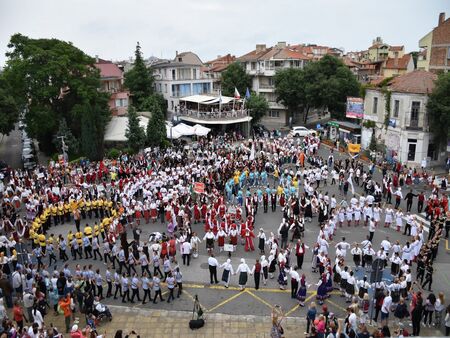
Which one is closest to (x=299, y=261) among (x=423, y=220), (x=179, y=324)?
(x=179, y=324)

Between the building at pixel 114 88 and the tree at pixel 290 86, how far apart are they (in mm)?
19884

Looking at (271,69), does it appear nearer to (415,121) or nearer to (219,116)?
(219,116)

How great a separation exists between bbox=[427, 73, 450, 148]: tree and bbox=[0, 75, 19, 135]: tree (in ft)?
119

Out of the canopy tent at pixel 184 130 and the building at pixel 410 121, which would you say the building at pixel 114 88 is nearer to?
the canopy tent at pixel 184 130

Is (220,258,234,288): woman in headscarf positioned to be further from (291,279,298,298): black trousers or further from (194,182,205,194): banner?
(194,182,205,194): banner

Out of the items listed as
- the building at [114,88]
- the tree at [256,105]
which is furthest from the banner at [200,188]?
the tree at [256,105]

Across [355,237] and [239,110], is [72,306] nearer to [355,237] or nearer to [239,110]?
[355,237]

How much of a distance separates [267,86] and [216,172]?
35.4 metres

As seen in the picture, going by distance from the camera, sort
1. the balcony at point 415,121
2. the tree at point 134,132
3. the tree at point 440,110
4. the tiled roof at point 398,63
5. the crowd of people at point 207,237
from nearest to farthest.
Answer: the crowd of people at point 207,237 < the tree at point 440,110 < the balcony at point 415,121 < the tree at point 134,132 < the tiled roof at point 398,63

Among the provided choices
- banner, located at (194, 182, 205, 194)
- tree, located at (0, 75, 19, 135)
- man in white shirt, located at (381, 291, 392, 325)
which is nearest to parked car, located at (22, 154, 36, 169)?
tree, located at (0, 75, 19, 135)

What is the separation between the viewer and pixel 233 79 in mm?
60688

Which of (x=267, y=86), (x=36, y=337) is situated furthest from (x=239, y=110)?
(x=36, y=337)

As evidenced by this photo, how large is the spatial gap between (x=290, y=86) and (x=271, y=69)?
8089 millimetres

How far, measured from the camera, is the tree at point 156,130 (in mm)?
41812
